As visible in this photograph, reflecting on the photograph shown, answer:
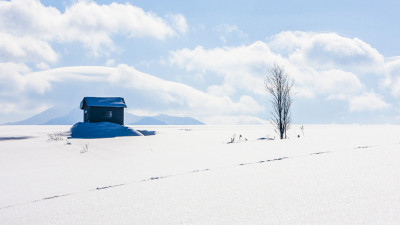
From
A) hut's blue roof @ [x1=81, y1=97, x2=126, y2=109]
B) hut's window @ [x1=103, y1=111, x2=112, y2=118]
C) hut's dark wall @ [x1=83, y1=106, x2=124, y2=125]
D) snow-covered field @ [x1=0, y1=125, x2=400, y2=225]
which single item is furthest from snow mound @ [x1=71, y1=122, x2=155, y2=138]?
snow-covered field @ [x1=0, y1=125, x2=400, y2=225]

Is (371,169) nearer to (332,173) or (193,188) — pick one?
(332,173)

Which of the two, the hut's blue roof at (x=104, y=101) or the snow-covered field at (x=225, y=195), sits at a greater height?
the hut's blue roof at (x=104, y=101)

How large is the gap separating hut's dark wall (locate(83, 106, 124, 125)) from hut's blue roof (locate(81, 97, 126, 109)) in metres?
0.58

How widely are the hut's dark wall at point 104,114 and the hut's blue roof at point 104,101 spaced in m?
0.58

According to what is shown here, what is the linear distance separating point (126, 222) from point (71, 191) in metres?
3.59

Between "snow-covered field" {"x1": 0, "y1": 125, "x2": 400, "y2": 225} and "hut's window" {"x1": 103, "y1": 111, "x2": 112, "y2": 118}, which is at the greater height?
"hut's window" {"x1": 103, "y1": 111, "x2": 112, "y2": 118}

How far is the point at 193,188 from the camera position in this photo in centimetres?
629

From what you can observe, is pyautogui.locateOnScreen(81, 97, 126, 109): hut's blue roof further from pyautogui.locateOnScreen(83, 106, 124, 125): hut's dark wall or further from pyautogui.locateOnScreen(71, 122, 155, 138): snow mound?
pyautogui.locateOnScreen(71, 122, 155, 138): snow mound

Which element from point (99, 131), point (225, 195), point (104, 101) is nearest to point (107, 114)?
point (104, 101)

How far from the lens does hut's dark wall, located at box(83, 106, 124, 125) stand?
37.8 meters

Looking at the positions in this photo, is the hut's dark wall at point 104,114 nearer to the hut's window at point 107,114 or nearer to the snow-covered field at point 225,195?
the hut's window at point 107,114

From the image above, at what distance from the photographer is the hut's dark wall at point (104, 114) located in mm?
37812

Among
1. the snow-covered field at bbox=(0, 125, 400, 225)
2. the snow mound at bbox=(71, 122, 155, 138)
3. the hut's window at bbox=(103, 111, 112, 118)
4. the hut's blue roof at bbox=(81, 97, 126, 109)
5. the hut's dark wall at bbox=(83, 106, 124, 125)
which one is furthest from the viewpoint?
the hut's window at bbox=(103, 111, 112, 118)

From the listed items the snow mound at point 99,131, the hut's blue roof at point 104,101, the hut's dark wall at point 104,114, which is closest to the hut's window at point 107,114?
the hut's dark wall at point 104,114
